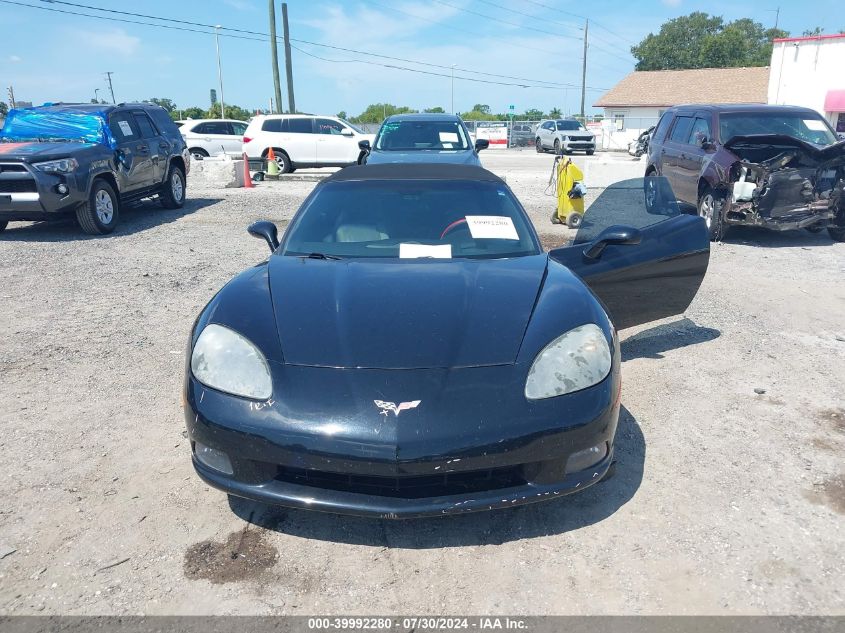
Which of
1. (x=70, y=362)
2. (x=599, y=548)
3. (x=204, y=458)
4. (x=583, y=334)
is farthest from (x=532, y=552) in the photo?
(x=70, y=362)

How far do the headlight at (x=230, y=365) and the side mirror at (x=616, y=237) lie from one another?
2.08 metres

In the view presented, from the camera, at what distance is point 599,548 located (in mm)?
2527

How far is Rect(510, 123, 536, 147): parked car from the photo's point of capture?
4209 cm

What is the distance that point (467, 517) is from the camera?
2.70 m

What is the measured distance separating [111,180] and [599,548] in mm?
9351

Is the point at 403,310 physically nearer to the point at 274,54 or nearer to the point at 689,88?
the point at 274,54

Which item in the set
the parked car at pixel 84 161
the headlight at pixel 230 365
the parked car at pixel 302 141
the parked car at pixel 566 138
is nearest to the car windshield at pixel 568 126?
the parked car at pixel 566 138

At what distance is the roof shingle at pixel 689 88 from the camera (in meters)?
47.4

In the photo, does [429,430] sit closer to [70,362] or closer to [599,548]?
[599,548]

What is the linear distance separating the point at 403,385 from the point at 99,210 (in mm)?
8588

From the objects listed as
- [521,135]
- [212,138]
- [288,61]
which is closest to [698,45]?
[521,135]

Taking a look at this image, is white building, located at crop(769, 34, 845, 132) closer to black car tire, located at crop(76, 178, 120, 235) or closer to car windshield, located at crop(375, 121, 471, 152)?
car windshield, located at crop(375, 121, 471, 152)

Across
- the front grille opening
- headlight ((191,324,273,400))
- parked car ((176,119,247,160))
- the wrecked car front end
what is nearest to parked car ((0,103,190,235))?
headlight ((191,324,273,400))

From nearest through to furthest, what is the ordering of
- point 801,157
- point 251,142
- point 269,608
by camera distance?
point 269,608, point 801,157, point 251,142
